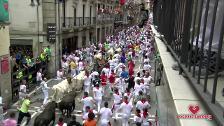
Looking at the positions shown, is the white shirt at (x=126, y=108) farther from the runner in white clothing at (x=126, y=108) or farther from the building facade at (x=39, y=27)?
the building facade at (x=39, y=27)

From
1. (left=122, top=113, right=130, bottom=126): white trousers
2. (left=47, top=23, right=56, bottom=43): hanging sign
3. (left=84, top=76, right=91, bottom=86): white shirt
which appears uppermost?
(left=47, top=23, right=56, bottom=43): hanging sign

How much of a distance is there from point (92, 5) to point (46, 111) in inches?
1153

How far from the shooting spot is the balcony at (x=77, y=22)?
29203 mm

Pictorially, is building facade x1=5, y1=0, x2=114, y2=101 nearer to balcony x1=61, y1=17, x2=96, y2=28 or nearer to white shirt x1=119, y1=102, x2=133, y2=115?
balcony x1=61, y1=17, x2=96, y2=28

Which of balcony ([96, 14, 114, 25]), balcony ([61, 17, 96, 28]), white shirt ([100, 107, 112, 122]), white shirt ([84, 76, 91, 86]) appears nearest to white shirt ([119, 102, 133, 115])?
white shirt ([100, 107, 112, 122])

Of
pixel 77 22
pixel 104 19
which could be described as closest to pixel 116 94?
pixel 77 22

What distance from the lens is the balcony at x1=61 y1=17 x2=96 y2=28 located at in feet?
95.8

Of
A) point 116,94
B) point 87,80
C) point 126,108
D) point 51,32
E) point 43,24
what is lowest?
point 87,80

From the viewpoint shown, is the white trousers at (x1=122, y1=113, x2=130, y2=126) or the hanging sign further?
the hanging sign

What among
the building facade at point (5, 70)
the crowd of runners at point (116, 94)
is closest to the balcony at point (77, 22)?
the crowd of runners at point (116, 94)

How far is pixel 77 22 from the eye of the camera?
33.5 meters

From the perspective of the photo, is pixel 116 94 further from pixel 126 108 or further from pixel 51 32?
pixel 51 32

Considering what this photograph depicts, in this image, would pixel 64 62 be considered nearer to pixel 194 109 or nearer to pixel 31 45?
pixel 31 45

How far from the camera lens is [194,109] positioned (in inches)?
118
